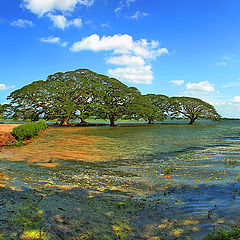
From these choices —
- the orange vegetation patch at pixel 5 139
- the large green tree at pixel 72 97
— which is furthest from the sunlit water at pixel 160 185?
the large green tree at pixel 72 97

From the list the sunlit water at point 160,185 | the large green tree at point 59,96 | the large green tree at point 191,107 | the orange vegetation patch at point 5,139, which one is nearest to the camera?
the sunlit water at point 160,185

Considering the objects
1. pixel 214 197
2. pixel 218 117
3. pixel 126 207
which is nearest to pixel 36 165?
pixel 126 207

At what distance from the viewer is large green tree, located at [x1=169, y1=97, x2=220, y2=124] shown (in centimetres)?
4697

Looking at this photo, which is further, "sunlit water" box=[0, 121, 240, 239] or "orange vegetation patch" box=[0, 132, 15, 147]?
"orange vegetation patch" box=[0, 132, 15, 147]

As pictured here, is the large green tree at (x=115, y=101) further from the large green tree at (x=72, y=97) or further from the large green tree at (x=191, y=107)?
the large green tree at (x=191, y=107)

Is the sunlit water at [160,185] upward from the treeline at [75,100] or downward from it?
downward

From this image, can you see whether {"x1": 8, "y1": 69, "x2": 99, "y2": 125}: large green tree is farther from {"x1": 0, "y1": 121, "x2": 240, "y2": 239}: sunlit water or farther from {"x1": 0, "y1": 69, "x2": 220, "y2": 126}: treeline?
{"x1": 0, "y1": 121, "x2": 240, "y2": 239}: sunlit water

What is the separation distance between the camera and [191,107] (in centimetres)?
4709

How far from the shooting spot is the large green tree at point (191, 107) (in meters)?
47.0

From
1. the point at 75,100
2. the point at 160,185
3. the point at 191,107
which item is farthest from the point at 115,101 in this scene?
the point at 160,185

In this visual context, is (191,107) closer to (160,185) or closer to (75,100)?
(75,100)

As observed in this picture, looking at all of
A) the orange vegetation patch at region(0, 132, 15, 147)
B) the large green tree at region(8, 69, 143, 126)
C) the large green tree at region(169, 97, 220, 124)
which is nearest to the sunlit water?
the orange vegetation patch at region(0, 132, 15, 147)

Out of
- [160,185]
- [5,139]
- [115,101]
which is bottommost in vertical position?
[160,185]

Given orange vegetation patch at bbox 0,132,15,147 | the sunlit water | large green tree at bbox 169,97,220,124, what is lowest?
the sunlit water
